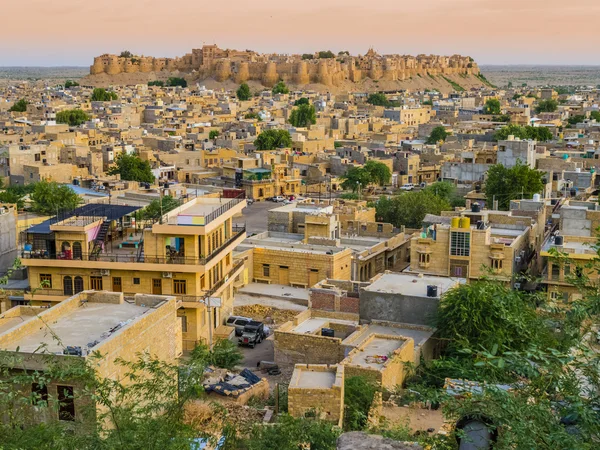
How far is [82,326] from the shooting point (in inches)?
523

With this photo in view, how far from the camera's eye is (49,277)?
→ 1883 centimetres

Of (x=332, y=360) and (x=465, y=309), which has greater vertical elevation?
(x=465, y=309)

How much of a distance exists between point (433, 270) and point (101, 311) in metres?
11.2

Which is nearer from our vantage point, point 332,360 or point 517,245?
point 332,360

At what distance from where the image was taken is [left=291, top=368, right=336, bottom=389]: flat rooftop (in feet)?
43.5

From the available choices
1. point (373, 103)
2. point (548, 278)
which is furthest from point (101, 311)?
point (373, 103)

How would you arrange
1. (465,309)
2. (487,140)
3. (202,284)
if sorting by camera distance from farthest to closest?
(487,140), (202,284), (465,309)

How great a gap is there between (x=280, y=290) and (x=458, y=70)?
140 metres

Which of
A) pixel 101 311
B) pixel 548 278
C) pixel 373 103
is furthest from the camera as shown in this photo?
pixel 373 103

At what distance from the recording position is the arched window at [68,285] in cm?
1869

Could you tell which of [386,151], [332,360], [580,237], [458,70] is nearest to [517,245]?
[580,237]

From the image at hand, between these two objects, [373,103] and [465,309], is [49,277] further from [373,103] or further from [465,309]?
[373,103]

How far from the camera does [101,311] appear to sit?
14.2 metres

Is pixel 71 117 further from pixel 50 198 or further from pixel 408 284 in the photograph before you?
pixel 408 284
